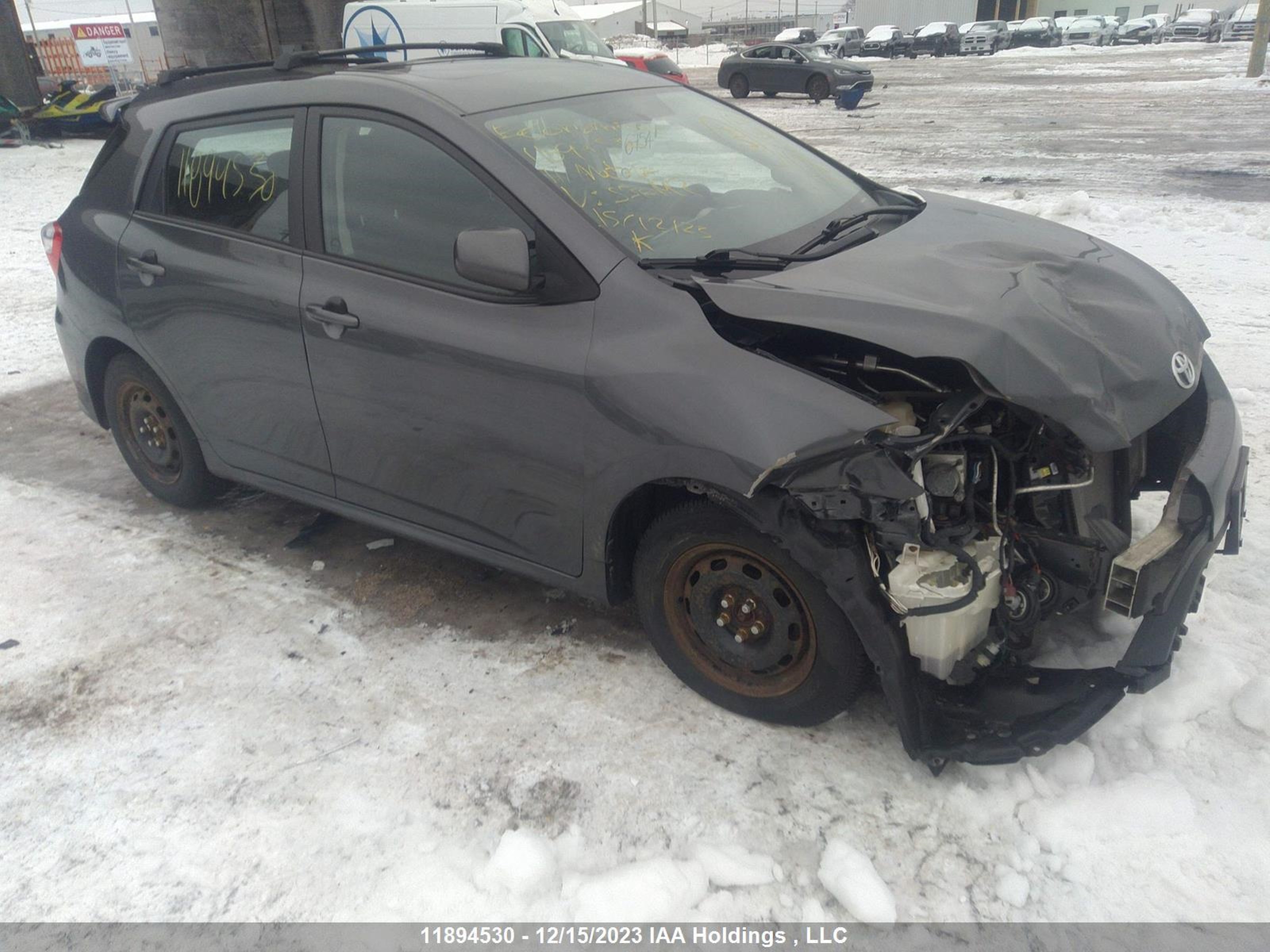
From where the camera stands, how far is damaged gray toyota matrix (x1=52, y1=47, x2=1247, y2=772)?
2.51m

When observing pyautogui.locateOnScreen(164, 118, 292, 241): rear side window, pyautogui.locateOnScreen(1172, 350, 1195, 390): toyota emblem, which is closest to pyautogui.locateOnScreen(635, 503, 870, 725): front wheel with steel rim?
pyautogui.locateOnScreen(1172, 350, 1195, 390): toyota emblem

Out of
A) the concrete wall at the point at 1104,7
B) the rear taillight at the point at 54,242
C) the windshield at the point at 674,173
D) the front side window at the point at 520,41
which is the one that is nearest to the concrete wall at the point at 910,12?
the concrete wall at the point at 1104,7

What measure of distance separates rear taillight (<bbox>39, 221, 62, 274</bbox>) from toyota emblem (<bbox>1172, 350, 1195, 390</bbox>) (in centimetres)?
454

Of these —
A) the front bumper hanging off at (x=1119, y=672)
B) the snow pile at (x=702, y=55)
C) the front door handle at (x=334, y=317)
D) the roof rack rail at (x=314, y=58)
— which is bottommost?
the snow pile at (x=702, y=55)

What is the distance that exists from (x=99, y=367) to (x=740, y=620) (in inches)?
131

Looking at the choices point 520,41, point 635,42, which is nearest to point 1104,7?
point 635,42

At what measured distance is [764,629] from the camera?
2.80 m

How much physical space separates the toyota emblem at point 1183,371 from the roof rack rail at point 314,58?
305 cm

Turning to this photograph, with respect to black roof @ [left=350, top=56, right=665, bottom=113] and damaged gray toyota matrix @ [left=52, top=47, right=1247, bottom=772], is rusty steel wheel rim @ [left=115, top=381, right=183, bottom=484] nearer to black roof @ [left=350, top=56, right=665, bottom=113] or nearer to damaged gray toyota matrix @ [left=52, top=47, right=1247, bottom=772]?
damaged gray toyota matrix @ [left=52, top=47, right=1247, bottom=772]

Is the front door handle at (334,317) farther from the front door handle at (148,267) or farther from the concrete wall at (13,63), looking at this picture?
the concrete wall at (13,63)

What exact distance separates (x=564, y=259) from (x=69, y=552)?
2782 millimetres

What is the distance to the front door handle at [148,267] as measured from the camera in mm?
3820

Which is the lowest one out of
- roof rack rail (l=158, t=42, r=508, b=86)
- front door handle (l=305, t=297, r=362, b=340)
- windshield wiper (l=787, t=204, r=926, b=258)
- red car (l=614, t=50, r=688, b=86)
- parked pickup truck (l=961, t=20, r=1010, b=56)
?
parked pickup truck (l=961, t=20, r=1010, b=56)

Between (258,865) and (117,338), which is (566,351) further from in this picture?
(117,338)
